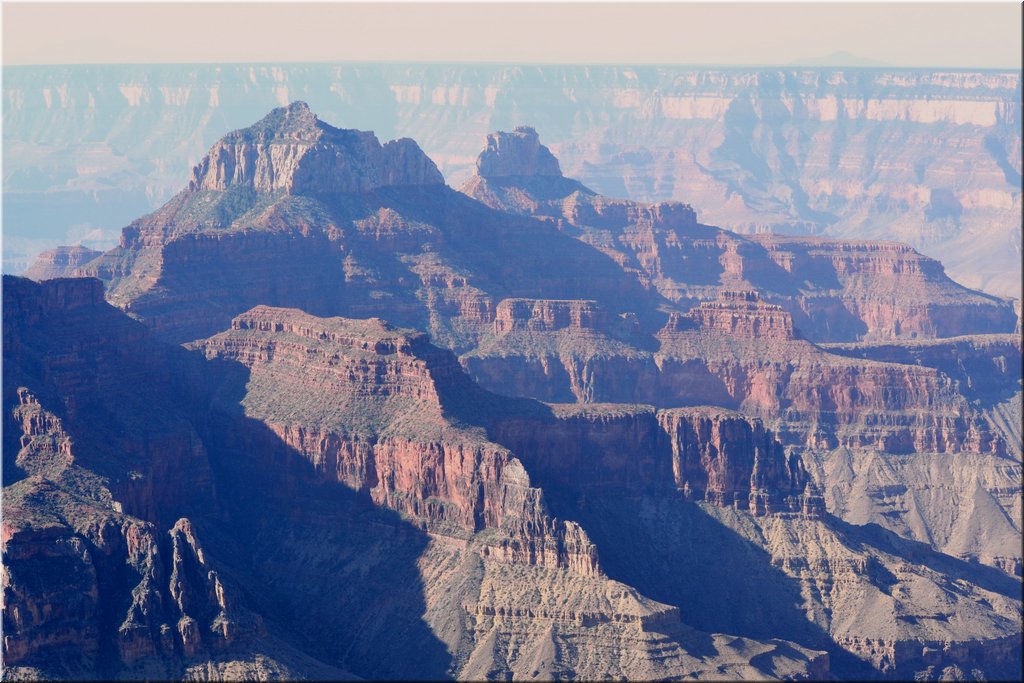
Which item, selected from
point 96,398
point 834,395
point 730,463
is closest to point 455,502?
point 730,463

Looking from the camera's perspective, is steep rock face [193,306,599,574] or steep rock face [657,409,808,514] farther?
steep rock face [657,409,808,514]

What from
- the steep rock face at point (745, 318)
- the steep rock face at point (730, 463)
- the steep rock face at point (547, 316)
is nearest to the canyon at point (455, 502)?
the steep rock face at point (730, 463)

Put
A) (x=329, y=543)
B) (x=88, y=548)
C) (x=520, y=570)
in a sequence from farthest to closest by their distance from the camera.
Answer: (x=329, y=543) → (x=520, y=570) → (x=88, y=548)

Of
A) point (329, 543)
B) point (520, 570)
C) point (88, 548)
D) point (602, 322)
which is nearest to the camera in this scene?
point (88, 548)

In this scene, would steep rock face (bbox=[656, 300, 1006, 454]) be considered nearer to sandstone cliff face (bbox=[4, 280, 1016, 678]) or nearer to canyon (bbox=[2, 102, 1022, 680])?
canyon (bbox=[2, 102, 1022, 680])

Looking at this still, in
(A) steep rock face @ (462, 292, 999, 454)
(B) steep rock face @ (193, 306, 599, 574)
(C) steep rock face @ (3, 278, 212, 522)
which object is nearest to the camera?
(B) steep rock face @ (193, 306, 599, 574)

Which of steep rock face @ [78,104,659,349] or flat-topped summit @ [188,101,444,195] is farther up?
flat-topped summit @ [188,101,444,195]

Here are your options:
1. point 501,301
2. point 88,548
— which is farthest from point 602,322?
point 88,548

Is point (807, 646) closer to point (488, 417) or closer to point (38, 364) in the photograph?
point (488, 417)

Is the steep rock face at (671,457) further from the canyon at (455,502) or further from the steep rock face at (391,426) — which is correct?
the steep rock face at (391,426)

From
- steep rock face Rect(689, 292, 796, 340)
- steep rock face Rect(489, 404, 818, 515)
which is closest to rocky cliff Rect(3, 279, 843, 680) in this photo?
steep rock face Rect(489, 404, 818, 515)
